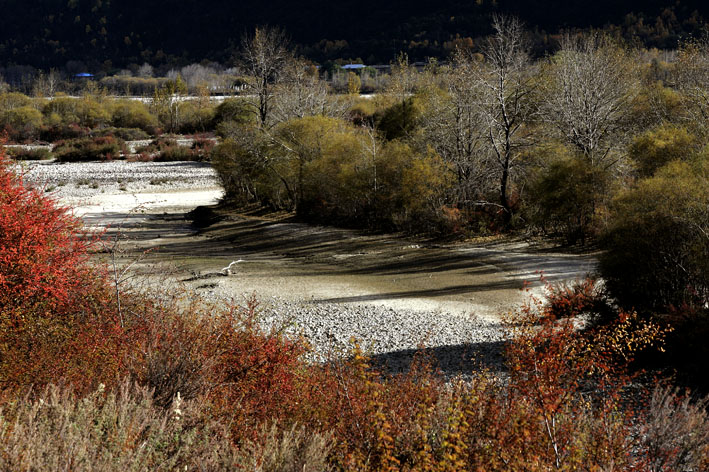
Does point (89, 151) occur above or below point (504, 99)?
below

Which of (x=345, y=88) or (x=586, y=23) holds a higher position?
(x=586, y=23)

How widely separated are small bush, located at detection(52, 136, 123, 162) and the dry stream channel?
1370 inches

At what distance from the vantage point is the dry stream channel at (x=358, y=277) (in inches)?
595

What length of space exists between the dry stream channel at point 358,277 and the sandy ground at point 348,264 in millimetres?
39

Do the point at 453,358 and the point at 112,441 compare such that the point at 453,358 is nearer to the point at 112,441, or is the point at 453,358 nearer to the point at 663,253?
the point at 663,253

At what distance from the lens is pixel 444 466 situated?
19.9 ft

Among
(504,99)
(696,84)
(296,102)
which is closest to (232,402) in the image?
(504,99)

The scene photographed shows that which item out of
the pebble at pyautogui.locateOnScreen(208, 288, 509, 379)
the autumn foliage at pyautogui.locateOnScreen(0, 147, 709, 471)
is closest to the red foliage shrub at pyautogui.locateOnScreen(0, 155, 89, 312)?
Result: the autumn foliage at pyautogui.locateOnScreen(0, 147, 709, 471)

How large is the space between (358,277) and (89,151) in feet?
195

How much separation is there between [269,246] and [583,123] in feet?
53.1

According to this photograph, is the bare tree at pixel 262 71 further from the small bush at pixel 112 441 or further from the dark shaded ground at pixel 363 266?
the small bush at pixel 112 441

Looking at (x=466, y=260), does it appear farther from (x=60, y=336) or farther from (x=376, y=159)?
(x=60, y=336)

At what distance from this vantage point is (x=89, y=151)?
235ft

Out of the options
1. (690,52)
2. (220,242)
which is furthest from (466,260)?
(690,52)
